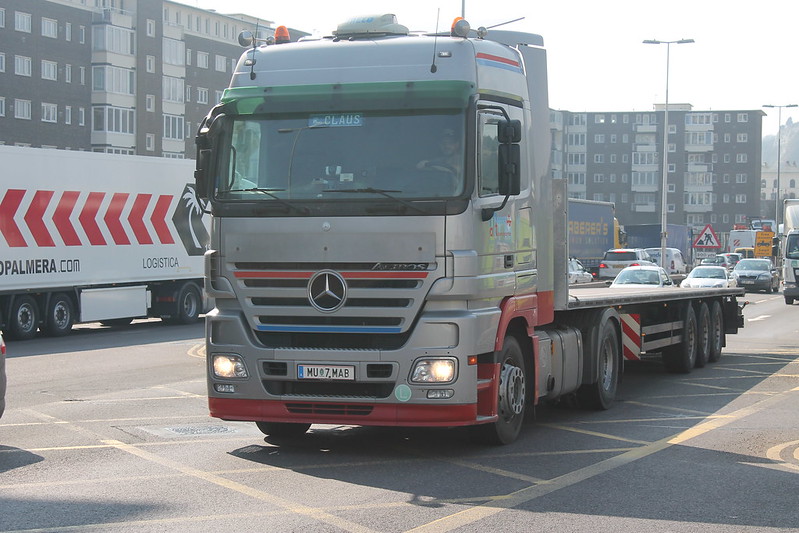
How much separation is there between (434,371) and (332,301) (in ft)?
3.09

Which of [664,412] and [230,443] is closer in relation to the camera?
[230,443]

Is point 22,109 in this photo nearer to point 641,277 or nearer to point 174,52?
point 174,52

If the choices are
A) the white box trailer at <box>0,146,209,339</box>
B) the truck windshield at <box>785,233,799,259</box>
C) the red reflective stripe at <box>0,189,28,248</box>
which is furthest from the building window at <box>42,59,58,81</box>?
the red reflective stripe at <box>0,189,28,248</box>

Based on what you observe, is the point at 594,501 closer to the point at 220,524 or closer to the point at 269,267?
the point at 220,524

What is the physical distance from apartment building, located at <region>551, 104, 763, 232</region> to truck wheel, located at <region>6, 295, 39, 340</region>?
4795 inches

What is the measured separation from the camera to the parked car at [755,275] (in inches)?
2064

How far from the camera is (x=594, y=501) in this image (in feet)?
24.3

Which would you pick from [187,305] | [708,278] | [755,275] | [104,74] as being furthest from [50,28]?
[187,305]

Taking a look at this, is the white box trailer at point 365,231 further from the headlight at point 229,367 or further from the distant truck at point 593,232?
the distant truck at point 593,232

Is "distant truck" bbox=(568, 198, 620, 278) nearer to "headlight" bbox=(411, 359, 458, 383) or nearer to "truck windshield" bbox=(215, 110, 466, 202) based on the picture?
"truck windshield" bbox=(215, 110, 466, 202)

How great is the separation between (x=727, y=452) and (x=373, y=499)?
356 centimetres

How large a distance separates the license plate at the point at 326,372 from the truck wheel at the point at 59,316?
626 inches

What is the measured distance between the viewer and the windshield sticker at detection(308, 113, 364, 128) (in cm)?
881

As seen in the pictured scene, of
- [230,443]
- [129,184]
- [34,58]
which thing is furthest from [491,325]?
[34,58]
